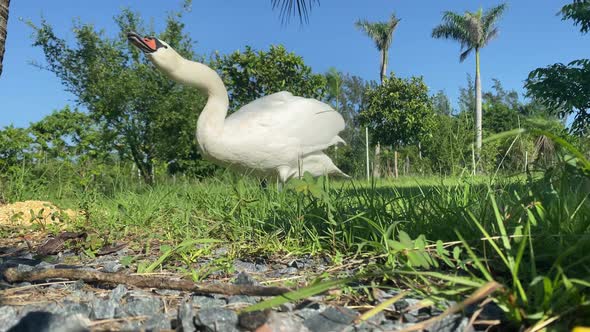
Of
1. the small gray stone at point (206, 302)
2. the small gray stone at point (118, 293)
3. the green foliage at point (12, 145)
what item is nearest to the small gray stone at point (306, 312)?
the small gray stone at point (206, 302)

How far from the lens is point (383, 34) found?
3228cm

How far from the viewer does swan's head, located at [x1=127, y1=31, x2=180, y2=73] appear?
4.34 metres

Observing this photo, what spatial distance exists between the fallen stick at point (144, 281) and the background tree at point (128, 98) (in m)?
7.74

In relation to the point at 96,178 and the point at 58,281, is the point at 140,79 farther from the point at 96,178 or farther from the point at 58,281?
the point at 58,281

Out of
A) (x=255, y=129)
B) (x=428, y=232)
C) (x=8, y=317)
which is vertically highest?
(x=255, y=129)

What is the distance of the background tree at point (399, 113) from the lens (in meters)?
21.6

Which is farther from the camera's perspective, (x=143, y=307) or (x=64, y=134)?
(x=64, y=134)

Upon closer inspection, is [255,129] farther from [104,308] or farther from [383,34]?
[383,34]

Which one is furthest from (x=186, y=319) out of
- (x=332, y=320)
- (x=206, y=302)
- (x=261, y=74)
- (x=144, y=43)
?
(x=261, y=74)

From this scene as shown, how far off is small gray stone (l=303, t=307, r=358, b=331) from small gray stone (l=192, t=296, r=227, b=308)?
0.26 m

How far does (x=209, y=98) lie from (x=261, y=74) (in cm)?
720

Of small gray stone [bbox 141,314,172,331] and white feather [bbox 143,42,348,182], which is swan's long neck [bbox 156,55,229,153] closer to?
white feather [bbox 143,42,348,182]

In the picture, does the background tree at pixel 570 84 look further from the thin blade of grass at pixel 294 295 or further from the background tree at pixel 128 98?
the thin blade of grass at pixel 294 295

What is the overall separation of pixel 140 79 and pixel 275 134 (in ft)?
19.2
